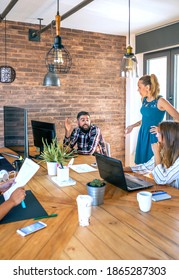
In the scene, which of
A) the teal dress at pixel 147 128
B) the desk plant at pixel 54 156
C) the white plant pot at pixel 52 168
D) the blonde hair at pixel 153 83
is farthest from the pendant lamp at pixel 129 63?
the white plant pot at pixel 52 168

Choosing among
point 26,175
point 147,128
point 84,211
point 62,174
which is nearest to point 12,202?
point 26,175

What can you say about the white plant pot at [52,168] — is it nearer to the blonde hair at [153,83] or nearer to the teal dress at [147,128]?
the teal dress at [147,128]

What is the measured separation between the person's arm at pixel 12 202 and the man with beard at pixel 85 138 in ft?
6.20

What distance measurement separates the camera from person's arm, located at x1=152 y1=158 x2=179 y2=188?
186cm

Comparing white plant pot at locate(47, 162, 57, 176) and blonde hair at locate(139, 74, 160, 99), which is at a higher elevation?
blonde hair at locate(139, 74, 160, 99)

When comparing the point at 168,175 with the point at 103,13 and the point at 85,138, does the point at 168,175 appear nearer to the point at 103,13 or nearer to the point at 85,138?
the point at 85,138

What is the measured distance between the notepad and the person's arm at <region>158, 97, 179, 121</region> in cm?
141

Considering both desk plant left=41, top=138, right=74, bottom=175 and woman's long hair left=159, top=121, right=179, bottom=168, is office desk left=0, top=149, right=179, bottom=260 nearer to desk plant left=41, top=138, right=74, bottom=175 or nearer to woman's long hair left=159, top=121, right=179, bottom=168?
woman's long hair left=159, top=121, right=179, bottom=168

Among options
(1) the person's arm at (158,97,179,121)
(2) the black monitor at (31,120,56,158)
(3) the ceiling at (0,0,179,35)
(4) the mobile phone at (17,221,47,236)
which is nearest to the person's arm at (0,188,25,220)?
(4) the mobile phone at (17,221,47,236)

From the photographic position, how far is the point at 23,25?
3891mm

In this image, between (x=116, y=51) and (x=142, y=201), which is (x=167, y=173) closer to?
(x=142, y=201)

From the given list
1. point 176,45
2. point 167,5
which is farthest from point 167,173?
point 176,45

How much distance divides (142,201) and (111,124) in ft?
11.1

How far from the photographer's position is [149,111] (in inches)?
126
